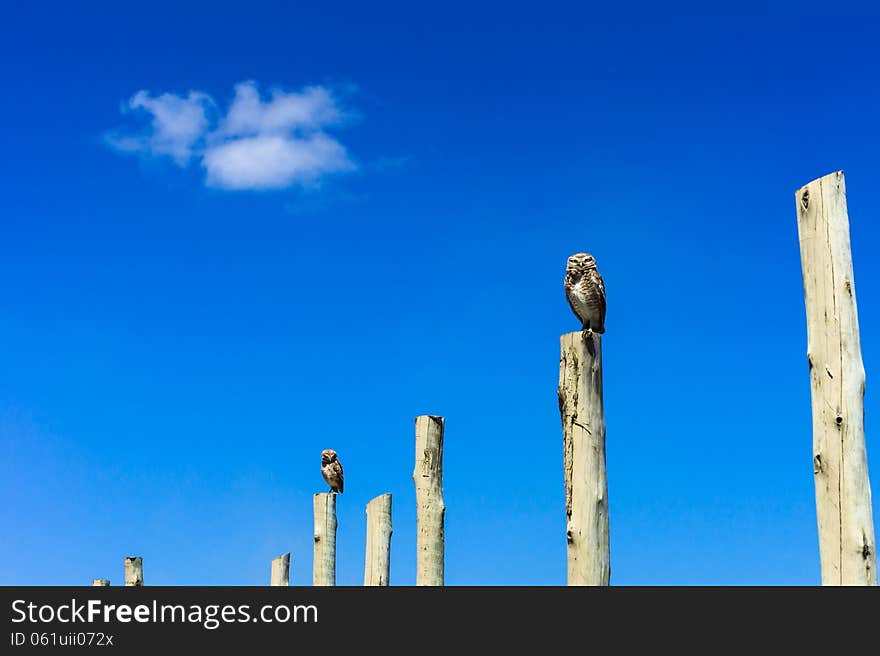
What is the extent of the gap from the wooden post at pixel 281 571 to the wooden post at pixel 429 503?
17.3 feet

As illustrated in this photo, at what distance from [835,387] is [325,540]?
288 inches

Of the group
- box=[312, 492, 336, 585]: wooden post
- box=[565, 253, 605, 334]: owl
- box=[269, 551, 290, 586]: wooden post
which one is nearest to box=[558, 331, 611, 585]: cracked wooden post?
box=[565, 253, 605, 334]: owl

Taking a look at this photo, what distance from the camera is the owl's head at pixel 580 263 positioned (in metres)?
6.41

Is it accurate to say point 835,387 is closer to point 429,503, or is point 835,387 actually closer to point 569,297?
point 569,297

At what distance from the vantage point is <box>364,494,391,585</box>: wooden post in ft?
32.7

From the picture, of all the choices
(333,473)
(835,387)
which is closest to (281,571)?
(333,473)

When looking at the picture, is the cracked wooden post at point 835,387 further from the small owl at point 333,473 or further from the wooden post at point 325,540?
the small owl at point 333,473

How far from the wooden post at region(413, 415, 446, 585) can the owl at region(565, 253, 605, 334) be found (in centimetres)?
225

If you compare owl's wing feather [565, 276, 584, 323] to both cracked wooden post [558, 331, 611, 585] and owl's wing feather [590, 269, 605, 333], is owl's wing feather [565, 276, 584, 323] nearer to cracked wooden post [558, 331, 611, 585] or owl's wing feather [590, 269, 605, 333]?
owl's wing feather [590, 269, 605, 333]

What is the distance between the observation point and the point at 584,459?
5.49 m

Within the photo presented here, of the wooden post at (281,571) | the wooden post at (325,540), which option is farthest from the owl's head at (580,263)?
the wooden post at (281,571)
